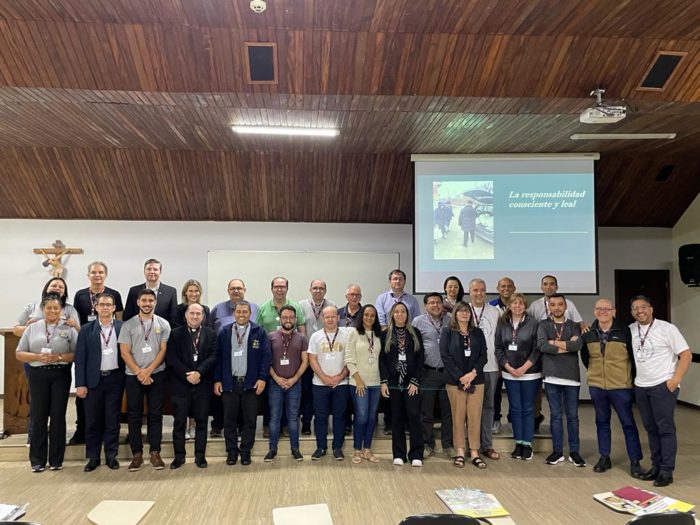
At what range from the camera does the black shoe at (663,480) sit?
4.07m

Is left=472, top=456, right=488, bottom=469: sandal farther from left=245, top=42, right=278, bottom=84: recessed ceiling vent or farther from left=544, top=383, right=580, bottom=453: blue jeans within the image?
left=245, top=42, right=278, bottom=84: recessed ceiling vent

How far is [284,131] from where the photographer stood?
552 cm

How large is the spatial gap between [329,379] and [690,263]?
5436 millimetres

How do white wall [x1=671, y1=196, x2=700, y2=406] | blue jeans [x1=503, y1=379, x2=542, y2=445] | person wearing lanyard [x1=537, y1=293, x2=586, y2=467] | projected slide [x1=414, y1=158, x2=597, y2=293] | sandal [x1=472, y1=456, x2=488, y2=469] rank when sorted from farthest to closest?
white wall [x1=671, y1=196, x2=700, y2=406]
projected slide [x1=414, y1=158, x2=597, y2=293]
blue jeans [x1=503, y1=379, x2=542, y2=445]
person wearing lanyard [x1=537, y1=293, x2=586, y2=467]
sandal [x1=472, y1=456, x2=488, y2=469]

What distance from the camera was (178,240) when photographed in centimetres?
728

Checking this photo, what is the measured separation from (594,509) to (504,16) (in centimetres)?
361

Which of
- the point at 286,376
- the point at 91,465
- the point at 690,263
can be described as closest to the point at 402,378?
the point at 286,376

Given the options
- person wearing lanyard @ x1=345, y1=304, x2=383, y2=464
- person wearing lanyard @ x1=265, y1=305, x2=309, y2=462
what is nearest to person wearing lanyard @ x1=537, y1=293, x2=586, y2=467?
person wearing lanyard @ x1=345, y1=304, x2=383, y2=464

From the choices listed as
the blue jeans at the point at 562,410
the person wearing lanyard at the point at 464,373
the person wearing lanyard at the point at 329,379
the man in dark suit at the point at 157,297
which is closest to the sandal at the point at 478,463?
the person wearing lanyard at the point at 464,373

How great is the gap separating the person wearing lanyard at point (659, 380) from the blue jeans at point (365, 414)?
2.28m

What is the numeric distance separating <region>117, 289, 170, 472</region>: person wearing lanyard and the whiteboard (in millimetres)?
2850

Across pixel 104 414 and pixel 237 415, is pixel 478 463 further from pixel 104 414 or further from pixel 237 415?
pixel 104 414

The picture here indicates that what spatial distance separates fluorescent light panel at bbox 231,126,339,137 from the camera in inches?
214

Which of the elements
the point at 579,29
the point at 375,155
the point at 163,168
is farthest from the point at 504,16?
the point at 163,168
